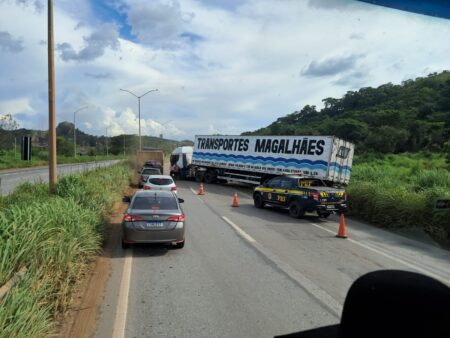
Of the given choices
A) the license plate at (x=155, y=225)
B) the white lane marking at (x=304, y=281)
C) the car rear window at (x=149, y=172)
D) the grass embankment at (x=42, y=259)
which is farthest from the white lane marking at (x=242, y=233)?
the car rear window at (x=149, y=172)

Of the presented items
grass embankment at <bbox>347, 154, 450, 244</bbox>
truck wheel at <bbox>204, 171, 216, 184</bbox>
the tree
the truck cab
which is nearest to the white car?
grass embankment at <bbox>347, 154, 450, 244</bbox>

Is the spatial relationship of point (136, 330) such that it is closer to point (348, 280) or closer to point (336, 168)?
point (348, 280)

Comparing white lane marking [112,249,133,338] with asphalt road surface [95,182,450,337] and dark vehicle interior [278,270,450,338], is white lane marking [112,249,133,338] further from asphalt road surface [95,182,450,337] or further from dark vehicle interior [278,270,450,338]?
dark vehicle interior [278,270,450,338]

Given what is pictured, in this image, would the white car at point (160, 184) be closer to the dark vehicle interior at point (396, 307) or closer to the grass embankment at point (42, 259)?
the grass embankment at point (42, 259)

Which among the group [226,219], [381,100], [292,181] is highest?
[381,100]

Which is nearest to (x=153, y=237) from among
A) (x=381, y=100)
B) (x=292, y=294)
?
(x=292, y=294)

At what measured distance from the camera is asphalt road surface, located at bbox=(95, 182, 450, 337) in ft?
17.8

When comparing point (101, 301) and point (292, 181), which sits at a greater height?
point (292, 181)

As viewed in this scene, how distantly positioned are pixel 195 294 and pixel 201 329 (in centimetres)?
137

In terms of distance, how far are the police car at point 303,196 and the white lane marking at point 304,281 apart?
16.0ft

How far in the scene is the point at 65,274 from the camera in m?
6.30

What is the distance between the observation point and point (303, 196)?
613 inches

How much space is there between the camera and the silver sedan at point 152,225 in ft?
30.4

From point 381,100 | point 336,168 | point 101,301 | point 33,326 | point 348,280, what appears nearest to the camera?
point 33,326
